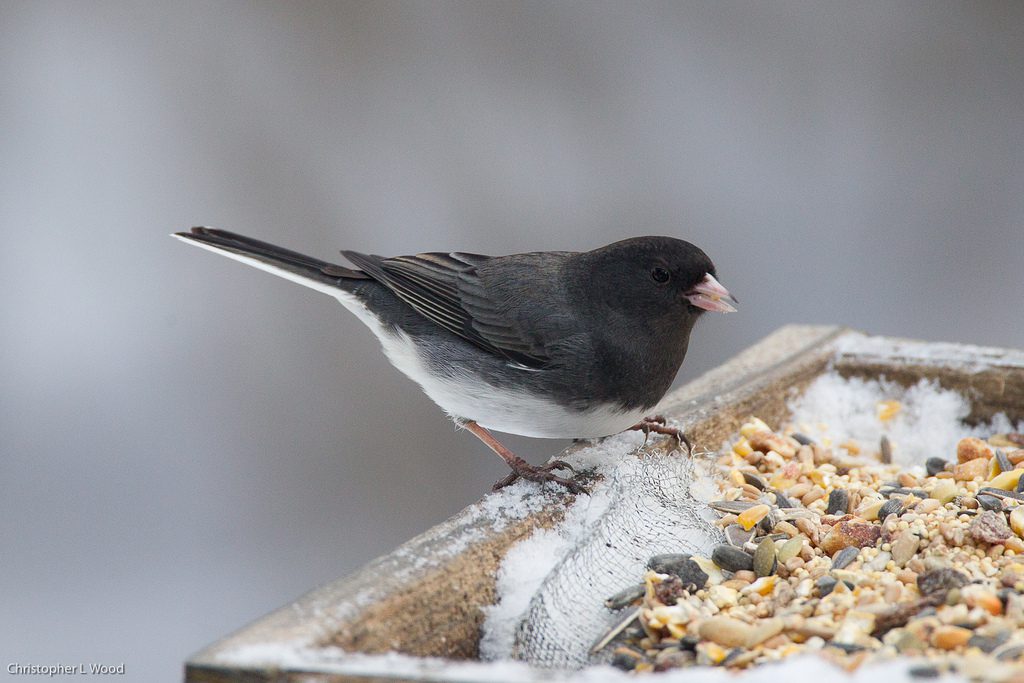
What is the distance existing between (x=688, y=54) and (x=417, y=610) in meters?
4.20

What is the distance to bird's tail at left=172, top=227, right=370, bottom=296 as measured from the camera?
2717 mm

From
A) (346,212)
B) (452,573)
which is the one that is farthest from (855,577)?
(346,212)

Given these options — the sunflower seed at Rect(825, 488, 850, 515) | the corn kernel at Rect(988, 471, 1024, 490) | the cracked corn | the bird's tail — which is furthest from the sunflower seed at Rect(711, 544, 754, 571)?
the bird's tail

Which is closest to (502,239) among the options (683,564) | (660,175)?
(660,175)

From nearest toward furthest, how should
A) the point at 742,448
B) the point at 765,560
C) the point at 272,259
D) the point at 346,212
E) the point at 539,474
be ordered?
the point at 765,560, the point at 539,474, the point at 742,448, the point at 272,259, the point at 346,212

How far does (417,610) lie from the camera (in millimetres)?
1694

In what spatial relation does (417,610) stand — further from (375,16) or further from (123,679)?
(375,16)

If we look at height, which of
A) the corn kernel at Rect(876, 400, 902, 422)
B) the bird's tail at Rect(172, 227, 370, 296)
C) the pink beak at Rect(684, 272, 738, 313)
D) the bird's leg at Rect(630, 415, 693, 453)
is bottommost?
the bird's leg at Rect(630, 415, 693, 453)

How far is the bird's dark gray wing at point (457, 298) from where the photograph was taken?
2.52m

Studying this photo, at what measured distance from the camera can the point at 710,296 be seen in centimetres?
248

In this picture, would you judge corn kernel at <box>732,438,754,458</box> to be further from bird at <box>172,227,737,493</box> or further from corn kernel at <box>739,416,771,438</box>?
bird at <box>172,227,737,493</box>

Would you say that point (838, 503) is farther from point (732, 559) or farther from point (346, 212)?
point (346, 212)

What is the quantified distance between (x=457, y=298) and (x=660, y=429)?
60 cm

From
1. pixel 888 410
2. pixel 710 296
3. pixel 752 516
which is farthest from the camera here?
pixel 888 410
